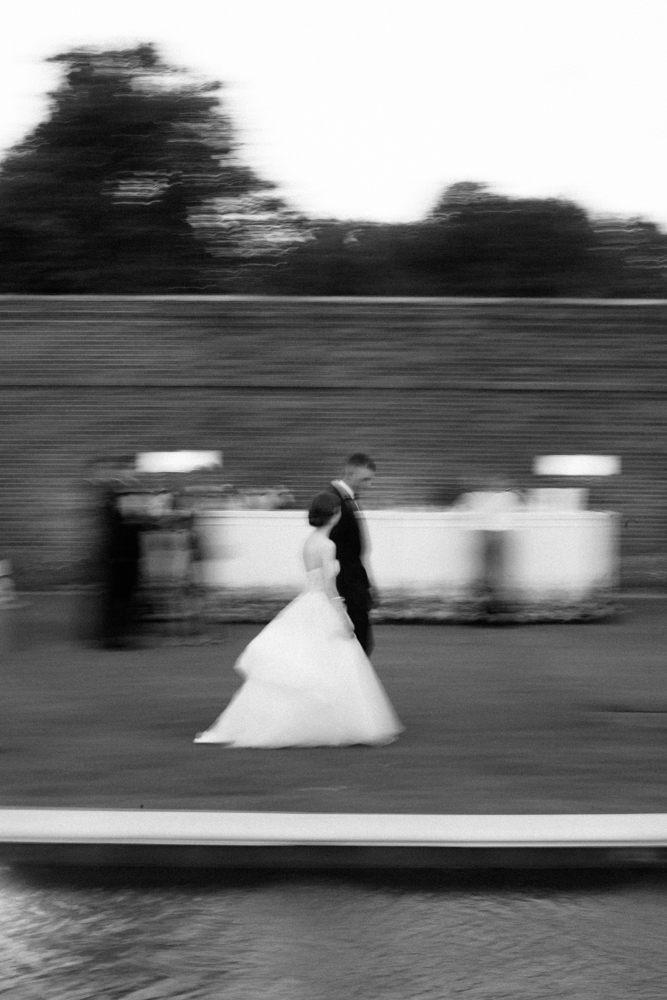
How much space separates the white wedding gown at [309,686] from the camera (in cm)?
674

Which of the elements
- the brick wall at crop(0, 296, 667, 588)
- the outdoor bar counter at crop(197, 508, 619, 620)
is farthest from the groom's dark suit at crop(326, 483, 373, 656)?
the brick wall at crop(0, 296, 667, 588)

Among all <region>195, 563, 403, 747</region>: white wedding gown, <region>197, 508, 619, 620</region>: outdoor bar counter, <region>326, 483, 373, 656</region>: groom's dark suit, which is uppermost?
<region>326, 483, 373, 656</region>: groom's dark suit

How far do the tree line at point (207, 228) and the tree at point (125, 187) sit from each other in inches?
1.9

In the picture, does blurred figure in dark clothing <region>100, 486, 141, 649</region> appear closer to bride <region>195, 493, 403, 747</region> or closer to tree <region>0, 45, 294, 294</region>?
bride <region>195, 493, 403, 747</region>

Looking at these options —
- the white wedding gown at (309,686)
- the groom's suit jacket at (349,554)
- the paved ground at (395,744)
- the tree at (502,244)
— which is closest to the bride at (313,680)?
the white wedding gown at (309,686)

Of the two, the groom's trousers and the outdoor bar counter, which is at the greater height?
the groom's trousers

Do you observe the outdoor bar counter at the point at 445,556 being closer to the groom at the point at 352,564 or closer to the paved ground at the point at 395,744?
the paved ground at the point at 395,744

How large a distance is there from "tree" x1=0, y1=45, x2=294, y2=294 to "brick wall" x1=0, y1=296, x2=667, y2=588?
19024 mm

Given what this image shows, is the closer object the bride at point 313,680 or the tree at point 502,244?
the bride at point 313,680

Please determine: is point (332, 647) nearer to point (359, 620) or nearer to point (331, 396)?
point (359, 620)

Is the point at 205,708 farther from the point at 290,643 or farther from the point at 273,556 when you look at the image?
the point at 273,556

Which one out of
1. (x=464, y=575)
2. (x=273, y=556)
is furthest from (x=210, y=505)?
(x=464, y=575)

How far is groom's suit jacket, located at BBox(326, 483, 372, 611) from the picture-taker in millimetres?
7270

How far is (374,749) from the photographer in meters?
6.80
